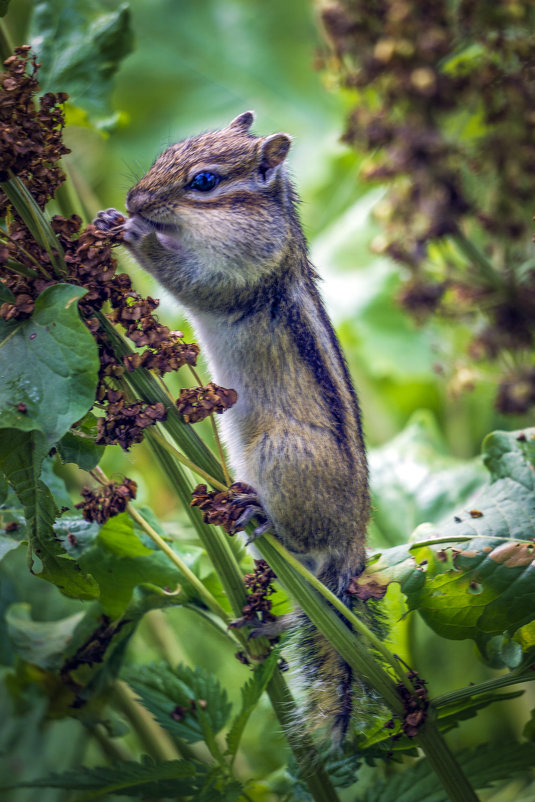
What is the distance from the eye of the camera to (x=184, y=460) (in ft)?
3.75

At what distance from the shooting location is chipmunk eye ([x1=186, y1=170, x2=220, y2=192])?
1.58 metres

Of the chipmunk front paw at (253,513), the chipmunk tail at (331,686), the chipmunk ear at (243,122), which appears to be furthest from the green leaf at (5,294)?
the chipmunk ear at (243,122)

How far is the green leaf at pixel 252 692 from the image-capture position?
1.20 meters

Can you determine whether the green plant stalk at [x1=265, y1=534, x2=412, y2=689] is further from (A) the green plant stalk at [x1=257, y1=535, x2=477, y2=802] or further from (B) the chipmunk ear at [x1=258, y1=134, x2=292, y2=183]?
(B) the chipmunk ear at [x1=258, y1=134, x2=292, y2=183]

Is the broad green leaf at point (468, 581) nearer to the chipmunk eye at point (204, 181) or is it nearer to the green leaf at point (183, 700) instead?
the green leaf at point (183, 700)

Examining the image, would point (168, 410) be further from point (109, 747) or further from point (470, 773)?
point (109, 747)

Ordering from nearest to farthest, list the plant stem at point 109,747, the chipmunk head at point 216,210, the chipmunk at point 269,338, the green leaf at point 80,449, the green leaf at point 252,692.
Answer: the green leaf at point 80,449 < the green leaf at point 252,692 < the chipmunk at point 269,338 < the chipmunk head at point 216,210 < the plant stem at point 109,747

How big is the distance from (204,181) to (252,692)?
40.1 inches

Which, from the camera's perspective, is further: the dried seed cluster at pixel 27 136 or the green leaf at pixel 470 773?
the green leaf at pixel 470 773

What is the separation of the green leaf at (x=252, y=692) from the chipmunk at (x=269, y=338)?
14cm

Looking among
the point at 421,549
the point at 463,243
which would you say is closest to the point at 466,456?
the point at 463,243

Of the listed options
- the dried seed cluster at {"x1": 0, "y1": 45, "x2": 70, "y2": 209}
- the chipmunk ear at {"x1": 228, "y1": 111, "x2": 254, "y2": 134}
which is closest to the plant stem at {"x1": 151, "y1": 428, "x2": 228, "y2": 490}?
the dried seed cluster at {"x1": 0, "y1": 45, "x2": 70, "y2": 209}

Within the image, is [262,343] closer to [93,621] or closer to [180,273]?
[180,273]

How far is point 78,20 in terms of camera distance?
5.89 ft
